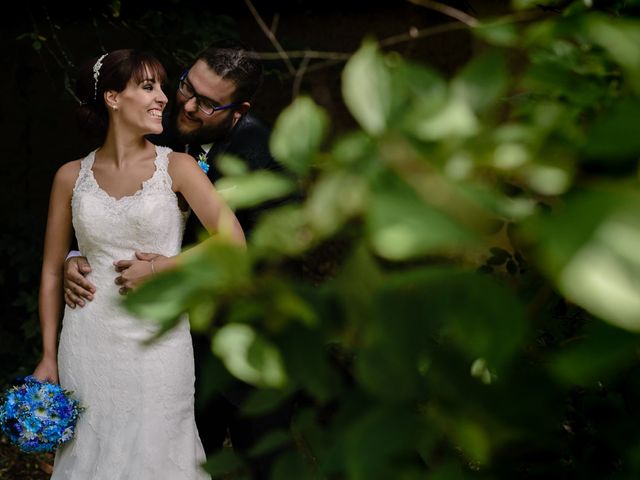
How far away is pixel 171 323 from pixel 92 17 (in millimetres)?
4817

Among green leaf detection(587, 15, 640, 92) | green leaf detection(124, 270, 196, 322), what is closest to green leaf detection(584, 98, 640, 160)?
green leaf detection(587, 15, 640, 92)

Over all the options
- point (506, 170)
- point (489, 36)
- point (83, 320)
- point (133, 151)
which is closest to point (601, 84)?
point (489, 36)

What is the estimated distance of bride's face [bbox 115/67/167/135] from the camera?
2.86 metres

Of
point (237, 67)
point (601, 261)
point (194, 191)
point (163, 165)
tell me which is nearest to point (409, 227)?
point (601, 261)

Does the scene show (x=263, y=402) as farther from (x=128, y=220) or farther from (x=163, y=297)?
(x=128, y=220)

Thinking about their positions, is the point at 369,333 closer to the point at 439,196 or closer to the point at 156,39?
the point at 439,196

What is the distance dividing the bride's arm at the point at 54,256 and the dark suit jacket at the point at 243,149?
429 mm

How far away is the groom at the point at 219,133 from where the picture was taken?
3.03m

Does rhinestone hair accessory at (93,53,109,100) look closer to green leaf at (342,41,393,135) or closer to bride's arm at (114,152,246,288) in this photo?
bride's arm at (114,152,246,288)

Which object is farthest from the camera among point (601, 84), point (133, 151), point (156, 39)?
point (156, 39)

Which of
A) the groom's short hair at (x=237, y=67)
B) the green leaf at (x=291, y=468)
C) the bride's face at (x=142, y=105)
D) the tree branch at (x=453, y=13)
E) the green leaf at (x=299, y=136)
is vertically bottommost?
the groom's short hair at (x=237, y=67)

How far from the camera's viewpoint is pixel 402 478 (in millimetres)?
553

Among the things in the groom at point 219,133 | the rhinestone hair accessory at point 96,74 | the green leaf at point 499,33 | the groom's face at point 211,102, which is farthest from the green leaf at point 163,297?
the groom's face at point 211,102

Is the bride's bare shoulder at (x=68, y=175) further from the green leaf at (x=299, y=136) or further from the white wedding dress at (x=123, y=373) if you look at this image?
the green leaf at (x=299, y=136)
